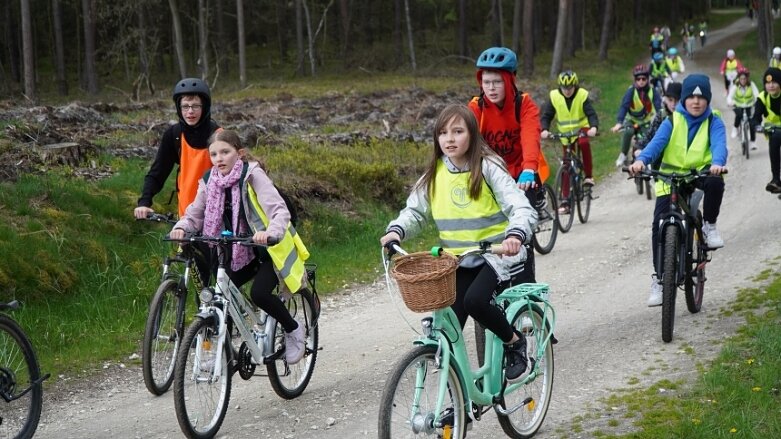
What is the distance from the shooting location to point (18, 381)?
6.04m

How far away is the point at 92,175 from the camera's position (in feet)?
41.7

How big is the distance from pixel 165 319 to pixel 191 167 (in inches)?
46.5

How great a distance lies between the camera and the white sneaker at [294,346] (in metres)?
6.81

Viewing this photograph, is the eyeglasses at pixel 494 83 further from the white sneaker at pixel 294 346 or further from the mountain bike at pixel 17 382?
the mountain bike at pixel 17 382

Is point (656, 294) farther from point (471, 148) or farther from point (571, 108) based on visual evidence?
point (571, 108)

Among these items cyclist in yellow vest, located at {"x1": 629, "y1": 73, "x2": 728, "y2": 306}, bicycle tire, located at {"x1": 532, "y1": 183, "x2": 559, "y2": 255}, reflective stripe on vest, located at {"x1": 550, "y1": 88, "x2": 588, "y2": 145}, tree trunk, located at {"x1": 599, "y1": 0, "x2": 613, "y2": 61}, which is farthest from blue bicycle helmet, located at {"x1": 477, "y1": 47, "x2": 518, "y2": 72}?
tree trunk, located at {"x1": 599, "y1": 0, "x2": 613, "y2": 61}

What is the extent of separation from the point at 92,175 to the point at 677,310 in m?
7.77

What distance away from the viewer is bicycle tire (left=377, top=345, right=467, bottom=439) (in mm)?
4570

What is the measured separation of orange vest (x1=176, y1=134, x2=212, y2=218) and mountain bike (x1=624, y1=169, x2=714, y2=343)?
3655 millimetres

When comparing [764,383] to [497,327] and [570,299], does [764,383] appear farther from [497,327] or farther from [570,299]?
[570,299]

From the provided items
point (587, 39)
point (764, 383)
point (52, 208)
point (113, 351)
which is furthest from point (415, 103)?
point (587, 39)

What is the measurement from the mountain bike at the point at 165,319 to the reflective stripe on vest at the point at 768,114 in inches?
336

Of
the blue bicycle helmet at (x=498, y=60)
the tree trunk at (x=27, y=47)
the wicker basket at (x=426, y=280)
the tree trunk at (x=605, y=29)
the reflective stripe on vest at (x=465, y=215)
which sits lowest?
the wicker basket at (x=426, y=280)

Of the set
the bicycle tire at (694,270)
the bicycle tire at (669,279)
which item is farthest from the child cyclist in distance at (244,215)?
the bicycle tire at (694,270)
